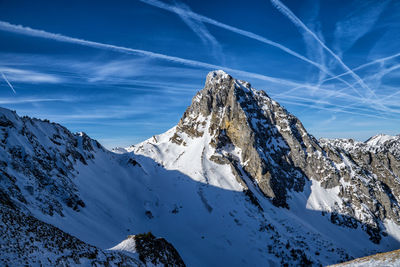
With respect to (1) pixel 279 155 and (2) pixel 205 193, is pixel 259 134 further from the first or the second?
(2) pixel 205 193

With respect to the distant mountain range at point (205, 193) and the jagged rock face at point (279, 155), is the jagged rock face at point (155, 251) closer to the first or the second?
the distant mountain range at point (205, 193)

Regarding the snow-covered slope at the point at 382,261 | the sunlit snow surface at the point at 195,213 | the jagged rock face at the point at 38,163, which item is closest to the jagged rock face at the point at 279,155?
the sunlit snow surface at the point at 195,213

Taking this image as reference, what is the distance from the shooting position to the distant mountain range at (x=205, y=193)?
89.8 feet

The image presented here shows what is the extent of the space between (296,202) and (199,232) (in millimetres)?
A: 59526

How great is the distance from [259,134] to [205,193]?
52.9m

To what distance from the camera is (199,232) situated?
6475cm

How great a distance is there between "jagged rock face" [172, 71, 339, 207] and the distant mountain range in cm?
65

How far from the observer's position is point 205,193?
8106cm

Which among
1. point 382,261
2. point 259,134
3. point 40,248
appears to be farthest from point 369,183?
point 40,248

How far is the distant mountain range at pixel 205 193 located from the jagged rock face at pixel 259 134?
2.13ft

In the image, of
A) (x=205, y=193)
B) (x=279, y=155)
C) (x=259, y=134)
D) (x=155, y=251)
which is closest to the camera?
(x=155, y=251)

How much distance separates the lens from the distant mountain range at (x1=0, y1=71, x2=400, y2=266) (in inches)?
1077

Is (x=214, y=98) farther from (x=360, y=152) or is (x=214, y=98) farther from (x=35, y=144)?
(x=360, y=152)

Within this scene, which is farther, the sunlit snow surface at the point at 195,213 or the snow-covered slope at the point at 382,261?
the sunlit snow surface at the point at 195,213
